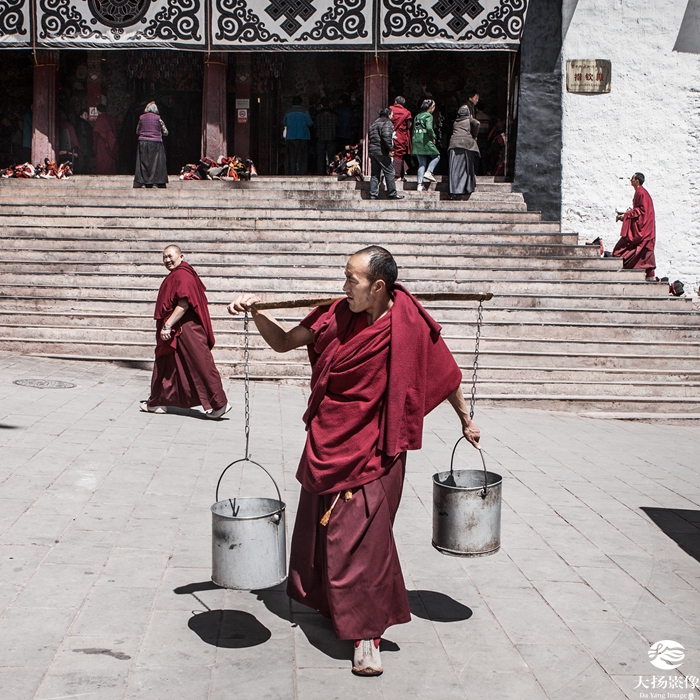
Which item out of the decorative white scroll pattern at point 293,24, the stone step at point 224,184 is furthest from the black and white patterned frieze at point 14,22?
the decorative white scroll pattern at point 293,24

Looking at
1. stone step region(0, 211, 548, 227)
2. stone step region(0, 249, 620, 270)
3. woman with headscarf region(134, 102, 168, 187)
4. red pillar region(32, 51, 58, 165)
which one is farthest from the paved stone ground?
red pillar region(32, 51, 58, 165)

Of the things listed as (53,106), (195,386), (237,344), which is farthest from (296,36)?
(195,386)

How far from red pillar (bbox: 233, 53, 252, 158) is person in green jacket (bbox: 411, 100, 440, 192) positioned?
4.69 meters

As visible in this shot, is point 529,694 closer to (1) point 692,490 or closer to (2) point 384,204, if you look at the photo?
(1) point 692,490

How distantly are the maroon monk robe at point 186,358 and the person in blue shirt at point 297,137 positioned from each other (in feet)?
33.8

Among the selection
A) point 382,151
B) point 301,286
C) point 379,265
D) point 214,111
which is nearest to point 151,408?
point 301,286

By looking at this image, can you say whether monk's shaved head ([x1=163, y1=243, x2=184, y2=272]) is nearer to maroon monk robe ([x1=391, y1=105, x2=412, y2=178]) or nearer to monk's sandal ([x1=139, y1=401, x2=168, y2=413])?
monk's sandal ([x1=139, y1=401, x2=168, y2=413])

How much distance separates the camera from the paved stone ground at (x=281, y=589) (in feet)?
11.8

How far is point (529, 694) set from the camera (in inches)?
139

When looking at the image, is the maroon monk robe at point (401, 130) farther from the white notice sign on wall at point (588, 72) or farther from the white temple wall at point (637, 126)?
the white notice sign on wall at point (588, 72)

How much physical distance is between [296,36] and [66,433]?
447 inches

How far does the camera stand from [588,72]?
54.0ft

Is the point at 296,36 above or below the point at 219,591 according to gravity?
above

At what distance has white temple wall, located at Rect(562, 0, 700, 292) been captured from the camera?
53.8ft
